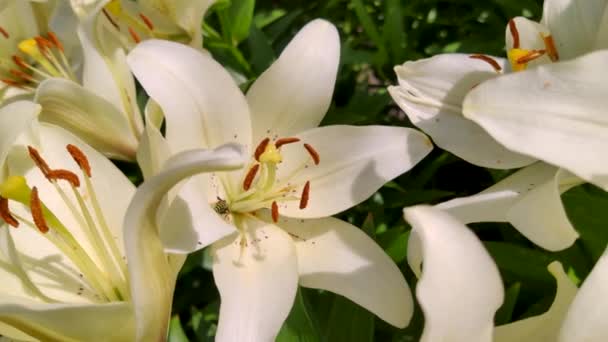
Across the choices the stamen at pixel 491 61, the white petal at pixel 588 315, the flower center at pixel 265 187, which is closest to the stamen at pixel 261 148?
the flower center at pixel 265 187

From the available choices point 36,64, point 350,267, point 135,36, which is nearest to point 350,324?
point 350,267

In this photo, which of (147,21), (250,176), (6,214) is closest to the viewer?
(6,214)

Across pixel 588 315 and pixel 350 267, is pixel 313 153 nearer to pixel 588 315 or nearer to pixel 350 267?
pixel 350 267

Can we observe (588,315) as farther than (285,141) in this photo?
No

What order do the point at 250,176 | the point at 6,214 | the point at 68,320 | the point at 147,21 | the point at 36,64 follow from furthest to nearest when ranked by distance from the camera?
the point at 36,64 → the point at 147,21 → the point at 250,176 → the point at 6,214 → the point at 68,320

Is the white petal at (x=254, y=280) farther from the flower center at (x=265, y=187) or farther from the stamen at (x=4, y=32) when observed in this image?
the stamen at (x=4, y=32)

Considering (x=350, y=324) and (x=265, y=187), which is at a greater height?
(x=265, y=187)
